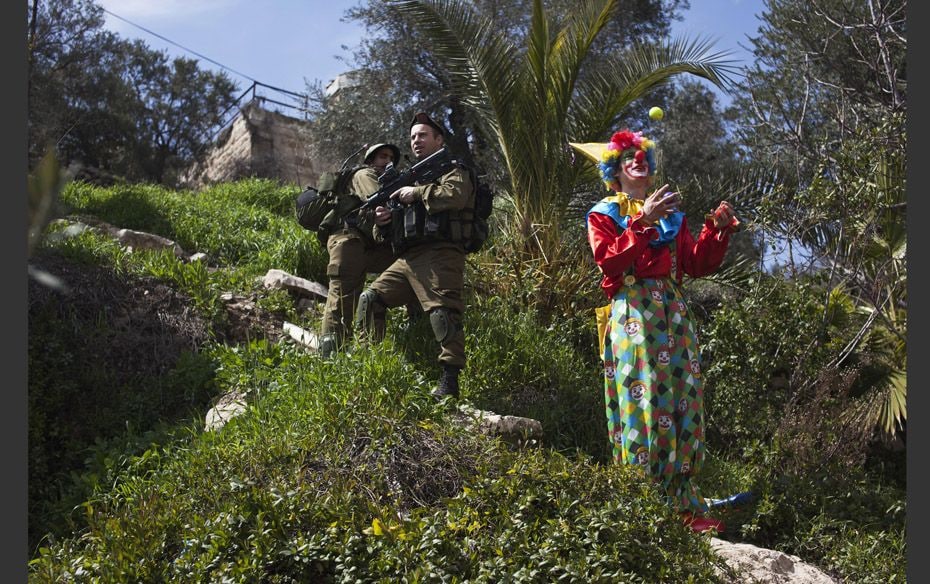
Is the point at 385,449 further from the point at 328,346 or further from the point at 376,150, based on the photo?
the point at 376,150

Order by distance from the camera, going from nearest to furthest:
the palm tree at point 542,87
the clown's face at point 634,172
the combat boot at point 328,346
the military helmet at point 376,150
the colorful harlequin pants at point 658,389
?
the colorful harlequin pants at point 658,389, the clown's face at point 634,172, the combat boot at point 328,346, the military helmet at point 376,150, the palm tree at point 542,87

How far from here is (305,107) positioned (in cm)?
1583

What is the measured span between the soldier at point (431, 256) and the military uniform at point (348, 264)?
26cm

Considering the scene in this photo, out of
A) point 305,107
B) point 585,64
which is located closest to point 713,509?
point 585,64

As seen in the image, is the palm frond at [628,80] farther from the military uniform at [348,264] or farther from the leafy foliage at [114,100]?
the leafy foliage at [114,100]

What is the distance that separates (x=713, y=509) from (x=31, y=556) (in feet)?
13.0

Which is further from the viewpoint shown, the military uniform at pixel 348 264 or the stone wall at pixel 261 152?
the stone wall at pixel 261 152

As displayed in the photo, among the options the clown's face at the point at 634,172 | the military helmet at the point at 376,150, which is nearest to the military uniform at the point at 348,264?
the military helmet at the point at 376,150

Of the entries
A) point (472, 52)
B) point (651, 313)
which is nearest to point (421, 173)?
point (651, 313)

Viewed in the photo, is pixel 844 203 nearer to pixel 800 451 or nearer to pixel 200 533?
pixel 800 451

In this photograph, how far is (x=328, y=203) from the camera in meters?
6.57

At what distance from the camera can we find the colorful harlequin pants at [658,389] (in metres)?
4.84

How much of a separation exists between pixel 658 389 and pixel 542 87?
4.37 metres

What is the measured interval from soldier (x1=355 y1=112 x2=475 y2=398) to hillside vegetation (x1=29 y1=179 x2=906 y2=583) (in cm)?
34
